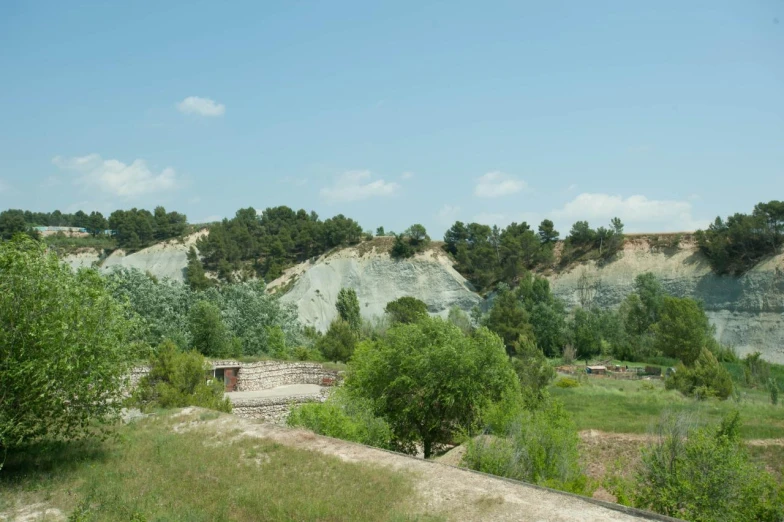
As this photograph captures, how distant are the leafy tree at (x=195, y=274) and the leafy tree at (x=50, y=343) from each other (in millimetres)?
54114

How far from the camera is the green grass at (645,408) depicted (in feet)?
68.5

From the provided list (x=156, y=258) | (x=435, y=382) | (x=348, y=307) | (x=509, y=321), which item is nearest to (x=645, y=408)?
(x=435, y=382)

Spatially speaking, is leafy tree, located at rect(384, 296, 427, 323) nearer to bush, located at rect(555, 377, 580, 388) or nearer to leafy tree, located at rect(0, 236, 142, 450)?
bush, located at rect(555, 377, 580, 388)

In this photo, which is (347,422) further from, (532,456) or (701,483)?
(701,483)

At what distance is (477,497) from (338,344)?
107ft

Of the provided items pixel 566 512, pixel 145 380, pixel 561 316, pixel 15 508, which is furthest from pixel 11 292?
pixel 561 316

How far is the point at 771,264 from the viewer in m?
55.6

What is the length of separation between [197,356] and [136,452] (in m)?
11.3

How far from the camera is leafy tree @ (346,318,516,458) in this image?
1873cm

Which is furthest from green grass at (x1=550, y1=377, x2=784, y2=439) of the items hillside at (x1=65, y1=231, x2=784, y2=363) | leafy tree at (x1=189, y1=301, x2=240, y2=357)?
hillside at (x1=65, y1=231, x2=784, y2=363)

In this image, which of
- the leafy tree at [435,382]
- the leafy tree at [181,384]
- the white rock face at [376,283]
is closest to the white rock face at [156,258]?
the white rock face at [376,283]

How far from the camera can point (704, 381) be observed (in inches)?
1191

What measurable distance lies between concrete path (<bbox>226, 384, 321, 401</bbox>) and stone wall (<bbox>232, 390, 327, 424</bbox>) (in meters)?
2.38

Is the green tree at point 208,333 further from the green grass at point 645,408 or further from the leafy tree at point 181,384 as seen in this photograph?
the green grass at point 645,408
